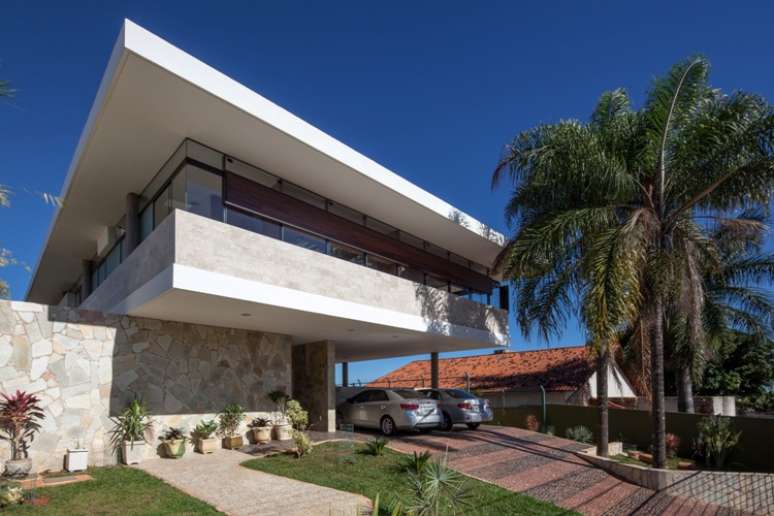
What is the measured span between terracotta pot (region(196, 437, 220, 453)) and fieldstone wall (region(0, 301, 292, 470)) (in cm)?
53

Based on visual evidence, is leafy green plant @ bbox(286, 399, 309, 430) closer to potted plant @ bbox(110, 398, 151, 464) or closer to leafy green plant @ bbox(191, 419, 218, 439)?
leafy green plant @ bbox(191, 419, 218, 439)

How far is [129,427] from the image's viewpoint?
11953 mm

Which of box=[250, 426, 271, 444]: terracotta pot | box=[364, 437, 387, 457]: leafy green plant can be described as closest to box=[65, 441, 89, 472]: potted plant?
box=[250, 426, 271, 444]: terracotta pot

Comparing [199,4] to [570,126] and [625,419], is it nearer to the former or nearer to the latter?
[570,126]

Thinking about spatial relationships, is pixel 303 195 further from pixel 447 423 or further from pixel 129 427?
pixel 447 423

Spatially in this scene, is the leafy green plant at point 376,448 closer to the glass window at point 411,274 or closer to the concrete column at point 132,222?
the glass window at point 411,274

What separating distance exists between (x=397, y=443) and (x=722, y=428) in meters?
9.93

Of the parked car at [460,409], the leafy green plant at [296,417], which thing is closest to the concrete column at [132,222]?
the leafy green plant at [296,417]

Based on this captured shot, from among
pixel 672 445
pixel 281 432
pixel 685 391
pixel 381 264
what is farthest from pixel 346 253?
pixel 685 391

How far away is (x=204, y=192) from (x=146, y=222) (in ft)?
9.89

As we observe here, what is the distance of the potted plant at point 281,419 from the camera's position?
14.9 meters

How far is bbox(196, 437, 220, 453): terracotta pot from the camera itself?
13.1 m

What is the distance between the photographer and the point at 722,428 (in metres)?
16.3

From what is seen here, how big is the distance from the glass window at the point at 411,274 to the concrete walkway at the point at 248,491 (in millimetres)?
7405
